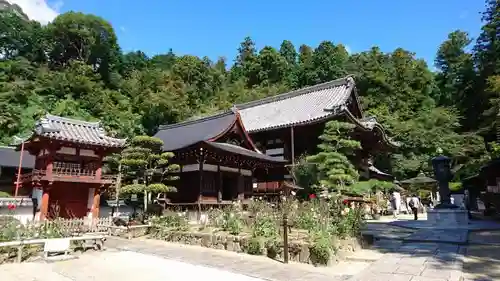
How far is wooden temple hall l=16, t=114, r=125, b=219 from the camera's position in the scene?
15570 millimetres

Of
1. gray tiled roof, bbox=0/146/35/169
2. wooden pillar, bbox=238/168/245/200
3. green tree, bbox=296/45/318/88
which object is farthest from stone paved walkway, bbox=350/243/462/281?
green tree, bbox=296/45/318/88

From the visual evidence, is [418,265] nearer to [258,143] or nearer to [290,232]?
[290,232]

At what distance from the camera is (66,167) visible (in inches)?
648

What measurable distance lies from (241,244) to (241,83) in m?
41.4

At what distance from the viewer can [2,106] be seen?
2997 centimetres

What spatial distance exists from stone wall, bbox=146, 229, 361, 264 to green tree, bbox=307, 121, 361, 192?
18.1 ft

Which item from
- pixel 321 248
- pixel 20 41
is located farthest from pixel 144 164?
pixel 20 41

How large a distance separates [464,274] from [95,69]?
52997 millimetres

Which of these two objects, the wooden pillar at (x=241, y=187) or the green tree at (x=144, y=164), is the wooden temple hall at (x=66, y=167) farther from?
the wooden pillar at (x=241, y=187)

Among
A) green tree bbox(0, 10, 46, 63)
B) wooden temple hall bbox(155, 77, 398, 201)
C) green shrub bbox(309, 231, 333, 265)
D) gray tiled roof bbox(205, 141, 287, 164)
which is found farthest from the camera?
green tree bbox(0, 10, 46, 63)

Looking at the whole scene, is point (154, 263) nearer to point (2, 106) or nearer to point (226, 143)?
point (226, 143)

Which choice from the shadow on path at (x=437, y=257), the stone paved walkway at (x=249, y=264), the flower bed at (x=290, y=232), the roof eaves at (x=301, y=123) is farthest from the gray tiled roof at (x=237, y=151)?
the shadow on path at (x=437, y=257)

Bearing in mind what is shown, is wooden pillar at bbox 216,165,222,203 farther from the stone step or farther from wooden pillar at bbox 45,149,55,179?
the stone step

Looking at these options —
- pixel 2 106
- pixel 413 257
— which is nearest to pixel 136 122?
pixel 2 106
